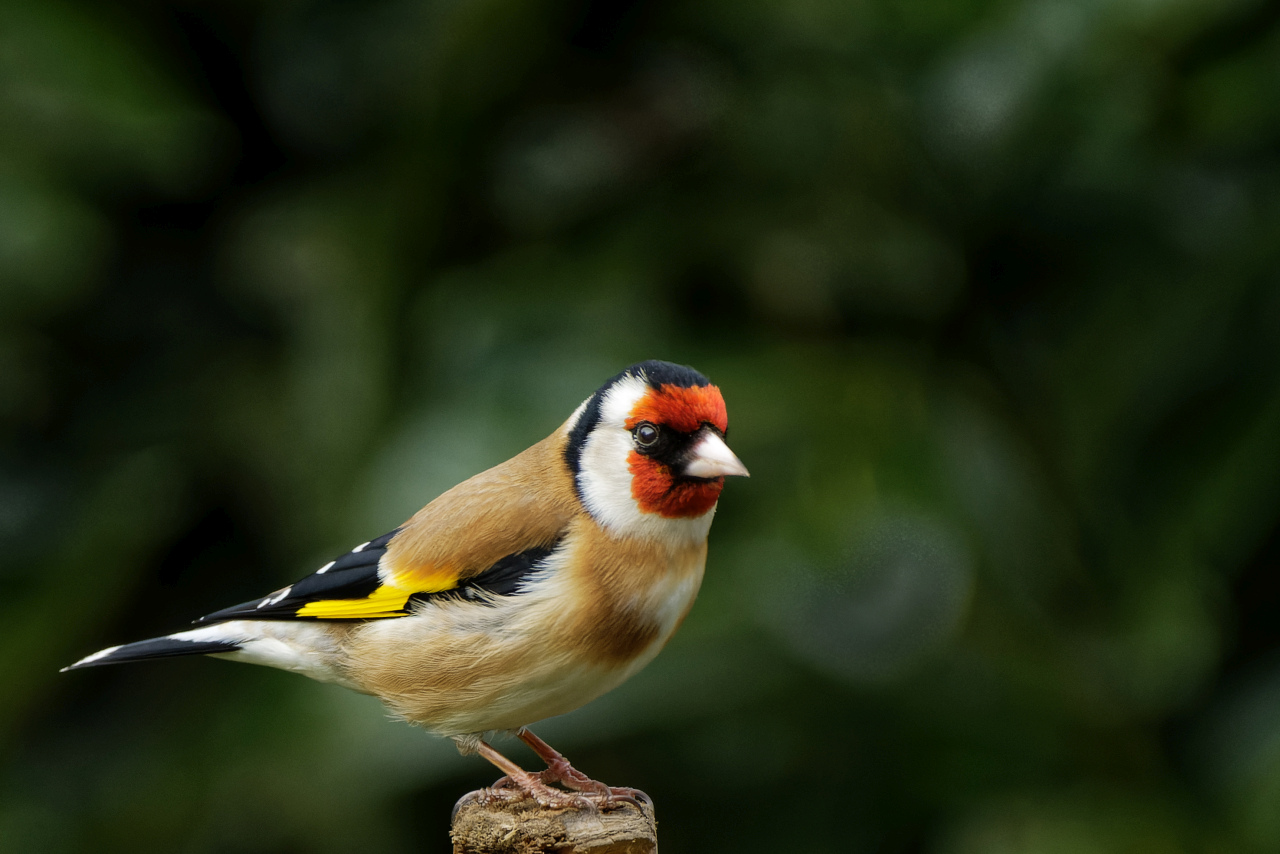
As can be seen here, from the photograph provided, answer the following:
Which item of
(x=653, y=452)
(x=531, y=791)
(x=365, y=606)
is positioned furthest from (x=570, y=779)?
(x=653, y=452)

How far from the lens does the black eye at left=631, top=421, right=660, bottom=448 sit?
5.67ft

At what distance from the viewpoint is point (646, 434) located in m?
1.73

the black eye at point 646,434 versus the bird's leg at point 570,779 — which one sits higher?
the black eye at point 646,434

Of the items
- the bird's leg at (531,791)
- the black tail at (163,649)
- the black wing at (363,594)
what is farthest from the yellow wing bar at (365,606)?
the bird's leg at (531,791)

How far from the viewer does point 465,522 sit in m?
1.89

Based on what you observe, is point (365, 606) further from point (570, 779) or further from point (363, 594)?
point (570, 779)

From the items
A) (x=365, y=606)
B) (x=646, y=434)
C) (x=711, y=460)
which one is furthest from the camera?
(x=365, y=606)

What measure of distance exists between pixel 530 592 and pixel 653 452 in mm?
277

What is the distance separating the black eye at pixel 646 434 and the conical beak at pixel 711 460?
0.21 feet

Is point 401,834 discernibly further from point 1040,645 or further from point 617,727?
point 1040,645

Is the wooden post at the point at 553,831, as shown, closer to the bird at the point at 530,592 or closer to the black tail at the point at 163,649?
the bird at the point at 530,592

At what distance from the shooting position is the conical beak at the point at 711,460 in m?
1.60

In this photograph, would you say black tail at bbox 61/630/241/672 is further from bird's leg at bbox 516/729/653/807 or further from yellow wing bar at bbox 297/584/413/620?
bird's leg at bbox 516/729/653/807

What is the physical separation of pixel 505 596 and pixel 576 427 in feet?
0.93
